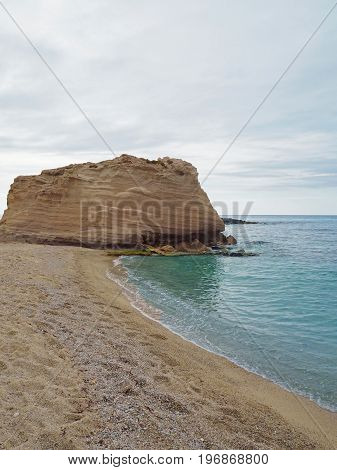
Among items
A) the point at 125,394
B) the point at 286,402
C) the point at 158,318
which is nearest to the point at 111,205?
the point at 158,318

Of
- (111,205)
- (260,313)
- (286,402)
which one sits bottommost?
(286,402)

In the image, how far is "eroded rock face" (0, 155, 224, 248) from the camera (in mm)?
28688

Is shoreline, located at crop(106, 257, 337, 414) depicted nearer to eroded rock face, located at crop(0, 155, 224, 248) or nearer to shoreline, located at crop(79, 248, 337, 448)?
shoreline, located at crop(79, 248, 337, 448)

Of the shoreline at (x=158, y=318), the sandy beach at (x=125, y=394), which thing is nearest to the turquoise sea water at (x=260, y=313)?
the shoreline at (x=158, y=318)

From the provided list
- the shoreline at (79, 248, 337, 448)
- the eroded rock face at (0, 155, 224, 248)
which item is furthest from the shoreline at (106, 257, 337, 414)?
the eroded rock face at (0, 155, 224, 248)

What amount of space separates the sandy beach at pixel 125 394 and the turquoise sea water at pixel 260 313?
0.80 m

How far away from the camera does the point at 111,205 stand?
29.3 m

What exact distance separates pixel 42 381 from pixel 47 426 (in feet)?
3.48

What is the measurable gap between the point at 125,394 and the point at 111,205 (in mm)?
25210

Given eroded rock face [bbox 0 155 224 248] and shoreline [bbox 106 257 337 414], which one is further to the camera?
eroded rock face [bbox 0 155 224 248]

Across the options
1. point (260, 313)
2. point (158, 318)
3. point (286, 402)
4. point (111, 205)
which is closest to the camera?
point (286, 402)

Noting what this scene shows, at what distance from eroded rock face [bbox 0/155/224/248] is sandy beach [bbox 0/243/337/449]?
65.9 ft

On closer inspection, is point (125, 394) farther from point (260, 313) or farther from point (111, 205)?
point (111, 205)

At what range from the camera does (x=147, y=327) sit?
348 inches
